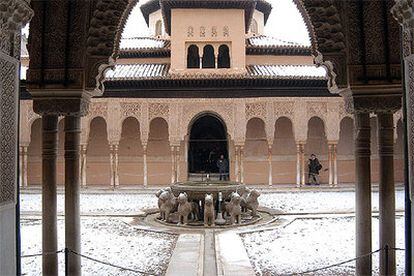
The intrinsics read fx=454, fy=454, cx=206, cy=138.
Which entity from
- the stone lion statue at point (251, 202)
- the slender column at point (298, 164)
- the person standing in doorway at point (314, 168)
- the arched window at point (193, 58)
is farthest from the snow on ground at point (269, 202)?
the arched window at point (193, 58)

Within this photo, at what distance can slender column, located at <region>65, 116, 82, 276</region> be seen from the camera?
565 centimetres

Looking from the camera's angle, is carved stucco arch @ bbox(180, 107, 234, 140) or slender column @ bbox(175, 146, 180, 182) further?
carved stucco arch @ bbox(180, 107, 234, 140)

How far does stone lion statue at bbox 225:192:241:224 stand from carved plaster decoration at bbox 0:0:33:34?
27.5ft

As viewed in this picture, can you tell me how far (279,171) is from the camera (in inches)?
943

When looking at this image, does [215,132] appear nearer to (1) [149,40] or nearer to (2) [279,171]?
(2) [279,171]

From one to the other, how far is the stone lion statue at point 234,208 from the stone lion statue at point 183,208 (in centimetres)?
95

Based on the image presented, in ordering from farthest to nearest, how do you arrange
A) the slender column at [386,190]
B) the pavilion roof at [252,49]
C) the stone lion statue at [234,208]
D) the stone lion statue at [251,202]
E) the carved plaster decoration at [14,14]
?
1. the pavilion roof at [252,49]
2. the stone lion statue at [251,202]
3. the stone lion statue at [234,208]
4. the slender column at [386,190]
5. the carved plaster decoration at [14,14]

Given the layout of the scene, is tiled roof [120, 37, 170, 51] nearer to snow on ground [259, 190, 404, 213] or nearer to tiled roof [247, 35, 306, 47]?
tiled roof [247, 35, 306, 47]

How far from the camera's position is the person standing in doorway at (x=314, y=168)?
22.6m

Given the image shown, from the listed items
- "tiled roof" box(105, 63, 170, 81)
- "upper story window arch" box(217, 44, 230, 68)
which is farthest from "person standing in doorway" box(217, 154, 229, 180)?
"upper story window arch" box(217, 44, 230, 68)

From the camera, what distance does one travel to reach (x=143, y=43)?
26156 mm

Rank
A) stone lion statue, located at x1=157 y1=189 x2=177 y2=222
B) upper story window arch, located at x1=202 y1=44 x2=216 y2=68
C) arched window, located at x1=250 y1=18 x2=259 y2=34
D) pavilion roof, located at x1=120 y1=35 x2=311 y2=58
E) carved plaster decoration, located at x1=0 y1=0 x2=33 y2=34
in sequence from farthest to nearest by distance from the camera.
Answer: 1. arched window, located at x1=250 y1=18 x2=259 y2=34
2. pavilion roof, located at x1=120 y1=35 x2=311 y2=58
3. upper story window arch, located at x1=202 y1=44 x2=216 y2=68
4. stone lion statue, located at x1=157 y1=189 x2=177 y2=222
5. carved plaster decoration, located at x1=0 y1=0 x2=33 y2=34

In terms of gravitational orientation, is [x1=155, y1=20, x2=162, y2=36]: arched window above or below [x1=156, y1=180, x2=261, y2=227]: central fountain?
above

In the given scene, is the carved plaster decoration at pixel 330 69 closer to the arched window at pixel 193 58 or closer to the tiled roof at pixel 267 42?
the arched window at pixel 193 58
